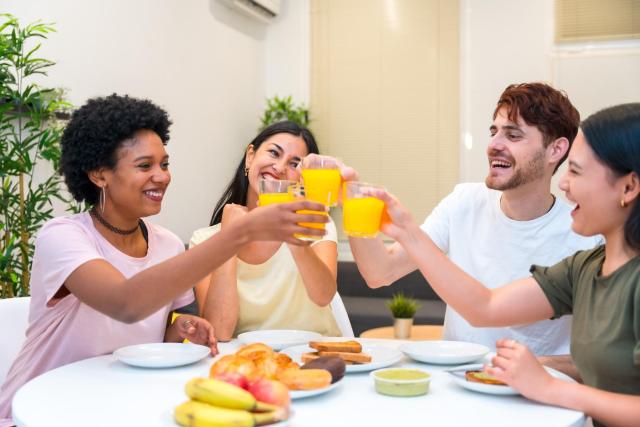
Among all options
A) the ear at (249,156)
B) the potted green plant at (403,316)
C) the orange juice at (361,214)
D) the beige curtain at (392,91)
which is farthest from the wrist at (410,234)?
the beige curtain at (392,91)

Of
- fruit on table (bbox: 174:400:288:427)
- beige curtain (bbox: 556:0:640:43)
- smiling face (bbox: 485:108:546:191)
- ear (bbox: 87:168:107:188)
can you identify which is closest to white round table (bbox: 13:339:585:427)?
fruit on table (bbox: 174:400:288:427)

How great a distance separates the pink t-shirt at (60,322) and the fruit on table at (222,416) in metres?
0.80

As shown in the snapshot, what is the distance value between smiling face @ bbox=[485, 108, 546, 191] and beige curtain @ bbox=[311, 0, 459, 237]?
3685 millimetres

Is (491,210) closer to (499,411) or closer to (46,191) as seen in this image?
(499,411)

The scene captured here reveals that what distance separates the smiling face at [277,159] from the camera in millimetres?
2584

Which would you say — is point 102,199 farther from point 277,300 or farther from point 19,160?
point 19,160

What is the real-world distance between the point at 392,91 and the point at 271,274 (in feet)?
13.2

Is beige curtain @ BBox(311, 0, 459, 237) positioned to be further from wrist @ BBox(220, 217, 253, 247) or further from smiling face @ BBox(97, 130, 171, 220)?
wrist @ BBox(220, 217, 253, 247)

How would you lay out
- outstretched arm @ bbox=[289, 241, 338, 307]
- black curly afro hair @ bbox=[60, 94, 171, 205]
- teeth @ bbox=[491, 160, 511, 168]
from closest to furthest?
black curly afro hair @ bbox=[60, 94, 171, 205]
outstretched arm @ bbox=[289, 241, 338, 307]
teeth @ bbox=[491, 160, 511, 168]

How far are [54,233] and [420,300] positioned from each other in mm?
4188

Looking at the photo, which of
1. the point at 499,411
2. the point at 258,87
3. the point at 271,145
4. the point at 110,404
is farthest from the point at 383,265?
the point at 258,87

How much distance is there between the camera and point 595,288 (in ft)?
5.38

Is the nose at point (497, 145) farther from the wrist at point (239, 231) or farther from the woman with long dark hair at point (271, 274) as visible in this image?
the wrist at point (239, 231)

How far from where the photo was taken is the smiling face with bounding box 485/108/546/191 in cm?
229
